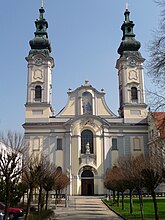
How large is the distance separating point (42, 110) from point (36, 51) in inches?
425

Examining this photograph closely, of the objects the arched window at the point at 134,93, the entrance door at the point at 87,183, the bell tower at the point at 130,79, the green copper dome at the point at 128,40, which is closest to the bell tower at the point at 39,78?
the entrance door at the point at 87,183

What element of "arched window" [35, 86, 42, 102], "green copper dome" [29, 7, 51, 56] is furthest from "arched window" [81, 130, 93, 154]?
"green copper dome" [29, 7, 51, 56]

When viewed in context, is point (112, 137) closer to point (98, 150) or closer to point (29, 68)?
point (98, 150)

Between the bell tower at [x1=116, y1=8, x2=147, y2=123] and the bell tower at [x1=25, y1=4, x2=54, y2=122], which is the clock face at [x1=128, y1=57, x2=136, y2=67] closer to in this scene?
the bell tower at [x1=116, y1=8, x2=147, y2=123]

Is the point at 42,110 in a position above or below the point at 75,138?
above

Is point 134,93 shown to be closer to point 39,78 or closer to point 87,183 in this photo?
point 39,78

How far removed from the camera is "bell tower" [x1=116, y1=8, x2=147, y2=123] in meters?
59.8

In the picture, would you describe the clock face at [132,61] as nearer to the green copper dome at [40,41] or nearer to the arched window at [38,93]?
the green copper dome at [40,41]

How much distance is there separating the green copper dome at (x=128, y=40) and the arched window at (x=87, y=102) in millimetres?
10539

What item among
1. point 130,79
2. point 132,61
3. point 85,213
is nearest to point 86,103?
point 130,79

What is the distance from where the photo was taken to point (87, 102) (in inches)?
2389

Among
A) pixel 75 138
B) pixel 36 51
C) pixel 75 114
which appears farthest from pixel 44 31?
pixel 75 138

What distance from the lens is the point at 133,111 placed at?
60000mm

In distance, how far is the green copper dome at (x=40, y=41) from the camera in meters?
61.4
